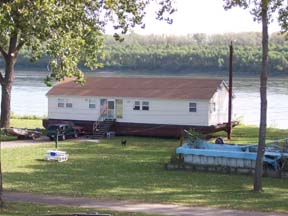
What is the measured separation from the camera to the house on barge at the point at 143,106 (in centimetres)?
4175

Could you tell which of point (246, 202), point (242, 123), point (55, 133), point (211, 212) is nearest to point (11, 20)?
point (211, 212)

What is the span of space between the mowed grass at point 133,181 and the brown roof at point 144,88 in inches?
387

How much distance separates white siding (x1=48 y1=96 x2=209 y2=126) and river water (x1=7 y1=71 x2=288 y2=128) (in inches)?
446

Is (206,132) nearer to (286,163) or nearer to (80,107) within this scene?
(80,107)

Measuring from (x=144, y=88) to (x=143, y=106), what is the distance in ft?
5.95

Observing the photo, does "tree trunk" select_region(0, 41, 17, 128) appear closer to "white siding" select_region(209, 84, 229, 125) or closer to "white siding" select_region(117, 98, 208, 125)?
"white siding" select_region(117, 98, 208, 125)

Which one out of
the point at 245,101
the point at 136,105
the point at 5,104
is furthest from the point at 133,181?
the point at 245,101

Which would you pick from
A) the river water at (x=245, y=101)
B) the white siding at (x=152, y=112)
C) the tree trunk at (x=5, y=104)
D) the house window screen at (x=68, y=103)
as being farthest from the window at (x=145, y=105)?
the river water at (x=245, y=101)

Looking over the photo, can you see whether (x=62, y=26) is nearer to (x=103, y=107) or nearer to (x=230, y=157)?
(x=230, y=157)

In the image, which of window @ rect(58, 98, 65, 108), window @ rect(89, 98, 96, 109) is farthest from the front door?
window @ rect(58, 98, 65, 108)

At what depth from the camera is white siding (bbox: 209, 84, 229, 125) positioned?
138 ft

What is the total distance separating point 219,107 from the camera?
43062 millimetres

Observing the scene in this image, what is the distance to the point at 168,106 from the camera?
42.4 meters

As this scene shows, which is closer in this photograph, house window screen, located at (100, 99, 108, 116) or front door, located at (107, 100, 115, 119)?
front door, located at (107, 100, 115, 119)
